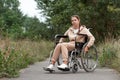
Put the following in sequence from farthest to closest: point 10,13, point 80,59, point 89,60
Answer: point 10,13 → point 89,60 → point 80,59

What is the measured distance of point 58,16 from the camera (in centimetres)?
3197

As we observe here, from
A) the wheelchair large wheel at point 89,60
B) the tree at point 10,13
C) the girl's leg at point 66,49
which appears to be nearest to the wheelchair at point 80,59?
the wheelchair large wheel at point 89,60

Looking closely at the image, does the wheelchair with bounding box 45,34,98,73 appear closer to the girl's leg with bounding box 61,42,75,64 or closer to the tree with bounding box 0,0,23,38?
the girl's leg with bounding box 61,42,75,64

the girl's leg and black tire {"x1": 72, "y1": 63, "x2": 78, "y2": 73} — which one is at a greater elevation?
the girl's leg

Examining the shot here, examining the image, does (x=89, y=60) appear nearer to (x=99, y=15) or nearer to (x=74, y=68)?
(x=74, y=68)

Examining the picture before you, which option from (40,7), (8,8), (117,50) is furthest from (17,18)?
(117,50)

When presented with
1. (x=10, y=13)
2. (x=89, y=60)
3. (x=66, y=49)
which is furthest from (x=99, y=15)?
(x=10, y=13)

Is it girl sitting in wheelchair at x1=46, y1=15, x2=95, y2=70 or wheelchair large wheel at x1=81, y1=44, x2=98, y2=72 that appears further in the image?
wheelchair large wheel at x1=81, y1=44, x2=98, y2=72

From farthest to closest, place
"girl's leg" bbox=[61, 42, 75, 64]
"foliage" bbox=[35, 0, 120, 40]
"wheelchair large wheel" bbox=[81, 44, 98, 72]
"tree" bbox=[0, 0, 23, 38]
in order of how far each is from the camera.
A: "tree" bbox=[0, 0, 23, 38] → "foliage" bbox=[35, 0, 120, 40] → "wheelchair large wheel" bbox=[81, 44, 98, 72] → "girl's leg" bbox=[61, 42, 75, 64]

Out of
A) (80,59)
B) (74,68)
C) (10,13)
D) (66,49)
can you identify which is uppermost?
(66,49)

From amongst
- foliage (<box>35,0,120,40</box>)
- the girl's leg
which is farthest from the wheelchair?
foliage (<box>35,0,120,40</box>)

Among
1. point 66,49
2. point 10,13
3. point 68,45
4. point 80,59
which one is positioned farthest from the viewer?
point 10,13

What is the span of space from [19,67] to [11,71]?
8.02 feet

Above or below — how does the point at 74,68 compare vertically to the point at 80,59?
below
